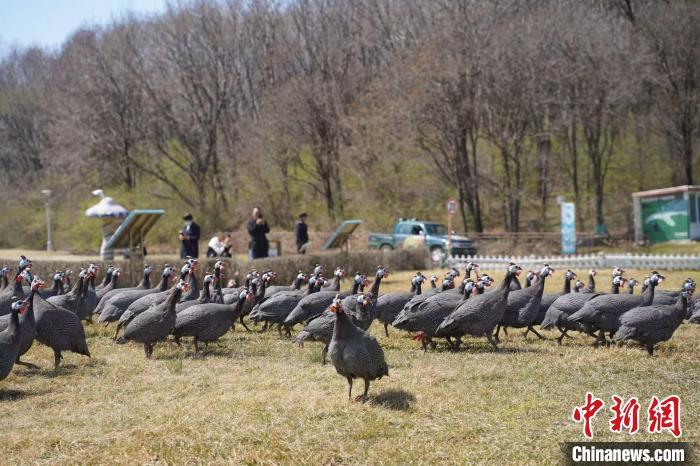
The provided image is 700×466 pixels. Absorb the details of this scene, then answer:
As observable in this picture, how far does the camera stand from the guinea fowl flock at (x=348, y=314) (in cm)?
799

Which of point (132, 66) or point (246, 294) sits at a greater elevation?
point (132, 66)

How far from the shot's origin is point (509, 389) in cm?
744

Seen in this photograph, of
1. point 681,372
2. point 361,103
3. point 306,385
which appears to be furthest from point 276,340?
point 361,103

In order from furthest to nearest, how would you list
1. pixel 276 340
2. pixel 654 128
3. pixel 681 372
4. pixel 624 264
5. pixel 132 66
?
pixel 132 66 < pixel 654 128 < pixel 624 264 < pixel 276 340 < pixel 681 372

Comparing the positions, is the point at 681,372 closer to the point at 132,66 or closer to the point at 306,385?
the point at 306,385

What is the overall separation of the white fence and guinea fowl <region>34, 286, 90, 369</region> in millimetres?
13968

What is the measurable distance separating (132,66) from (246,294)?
108 feet

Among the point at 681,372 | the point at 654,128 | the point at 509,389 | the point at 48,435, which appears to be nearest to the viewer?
the point at 48,435

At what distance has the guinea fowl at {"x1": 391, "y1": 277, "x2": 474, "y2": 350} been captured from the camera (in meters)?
9.95

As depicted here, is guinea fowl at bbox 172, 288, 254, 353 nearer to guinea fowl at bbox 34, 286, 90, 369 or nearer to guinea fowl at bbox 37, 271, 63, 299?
guinea fowl at bbox 34, 286, 90, 369

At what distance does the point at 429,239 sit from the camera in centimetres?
2681

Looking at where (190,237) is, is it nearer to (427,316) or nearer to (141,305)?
(141,305)

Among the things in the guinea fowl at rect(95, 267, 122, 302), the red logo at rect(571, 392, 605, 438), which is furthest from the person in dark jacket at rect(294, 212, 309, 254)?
the red logo at rect(571, 392, 605, 438)

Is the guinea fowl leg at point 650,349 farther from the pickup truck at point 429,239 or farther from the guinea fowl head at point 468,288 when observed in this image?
the pickup truck at point 429,239
